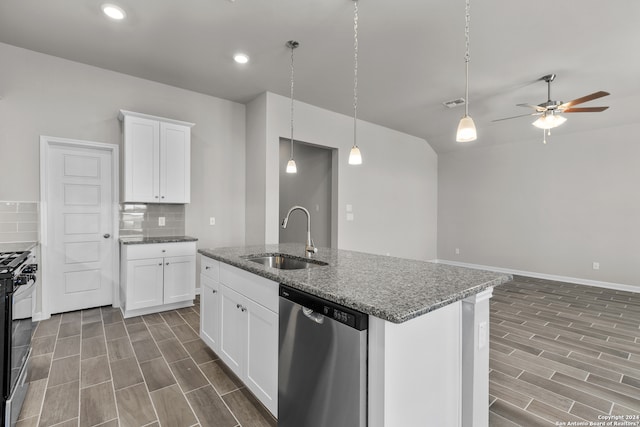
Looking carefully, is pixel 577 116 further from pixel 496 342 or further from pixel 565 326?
pixel 496 342

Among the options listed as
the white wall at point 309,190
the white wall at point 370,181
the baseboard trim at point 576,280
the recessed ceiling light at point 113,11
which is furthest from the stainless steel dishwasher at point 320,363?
the baseboard trim at point 576,280

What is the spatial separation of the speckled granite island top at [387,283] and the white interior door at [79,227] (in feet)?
8.33

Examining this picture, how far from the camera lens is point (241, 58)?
345 centimetres

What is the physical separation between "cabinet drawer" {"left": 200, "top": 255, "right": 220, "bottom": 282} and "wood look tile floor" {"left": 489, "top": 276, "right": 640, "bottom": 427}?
208 centimetres

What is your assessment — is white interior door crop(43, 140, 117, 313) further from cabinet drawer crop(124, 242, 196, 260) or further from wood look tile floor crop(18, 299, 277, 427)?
cabinet drawer crop(124, 242, 196, 260)

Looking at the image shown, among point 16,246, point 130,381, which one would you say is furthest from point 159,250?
point 130,381

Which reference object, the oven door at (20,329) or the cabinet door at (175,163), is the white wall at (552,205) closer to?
the cabinet door at (175,163)

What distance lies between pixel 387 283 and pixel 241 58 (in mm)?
3073

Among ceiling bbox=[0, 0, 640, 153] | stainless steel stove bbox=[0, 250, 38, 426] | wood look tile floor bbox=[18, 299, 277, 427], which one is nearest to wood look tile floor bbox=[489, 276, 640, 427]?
wood look tile floor bbox=[18, 299, 277, 427]

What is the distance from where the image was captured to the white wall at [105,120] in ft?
10.7

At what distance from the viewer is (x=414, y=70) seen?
3723mm

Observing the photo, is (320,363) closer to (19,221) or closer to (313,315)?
(313,315)

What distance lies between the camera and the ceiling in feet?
8.65

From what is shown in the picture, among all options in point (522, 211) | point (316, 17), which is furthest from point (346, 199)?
point (522, 211)
